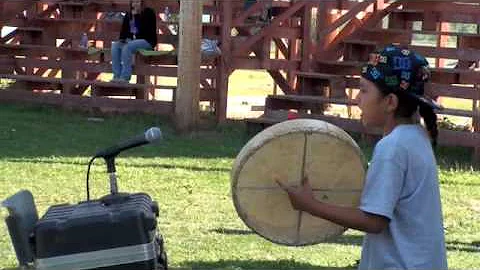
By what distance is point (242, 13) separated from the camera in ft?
51.5

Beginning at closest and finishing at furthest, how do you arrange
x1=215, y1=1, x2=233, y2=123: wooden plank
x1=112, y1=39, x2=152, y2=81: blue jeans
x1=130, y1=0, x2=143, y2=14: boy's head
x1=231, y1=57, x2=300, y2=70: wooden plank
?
x1=215, y1=1, x2=233, y2=123: wooden plank → x1=231, y1=57, x2=300, y2=70: wooden plank → x1=112, y1=39, x2=152, y2=81: blue jeans → x1=130, y1=0, x2=143, y2=14: boy's head

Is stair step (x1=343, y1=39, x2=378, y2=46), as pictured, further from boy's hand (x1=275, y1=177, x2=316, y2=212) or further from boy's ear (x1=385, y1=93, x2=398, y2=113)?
boy's ear (x1=385, y1=93, x2=398, y2=113)

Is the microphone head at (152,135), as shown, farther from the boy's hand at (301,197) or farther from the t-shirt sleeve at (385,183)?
the t-shirt sleeve at (385,183)

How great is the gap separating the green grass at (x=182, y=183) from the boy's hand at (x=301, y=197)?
3.15 m

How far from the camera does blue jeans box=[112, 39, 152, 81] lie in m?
15.3

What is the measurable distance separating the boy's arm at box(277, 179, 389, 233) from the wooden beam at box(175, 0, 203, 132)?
1000cm

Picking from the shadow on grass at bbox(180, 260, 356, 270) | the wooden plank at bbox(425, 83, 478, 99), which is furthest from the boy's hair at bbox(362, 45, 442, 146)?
the wooden plank at bbox(425, 83, 478, 99)

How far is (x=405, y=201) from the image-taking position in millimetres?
3201

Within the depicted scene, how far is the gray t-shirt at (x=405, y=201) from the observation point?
317cm

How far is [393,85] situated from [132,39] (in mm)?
12581

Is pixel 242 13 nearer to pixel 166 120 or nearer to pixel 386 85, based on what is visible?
pixel 166 120

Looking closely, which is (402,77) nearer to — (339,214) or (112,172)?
(339,214)

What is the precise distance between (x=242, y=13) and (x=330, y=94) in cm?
207

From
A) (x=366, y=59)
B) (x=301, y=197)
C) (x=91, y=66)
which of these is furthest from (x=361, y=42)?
(x=301, y=197)
